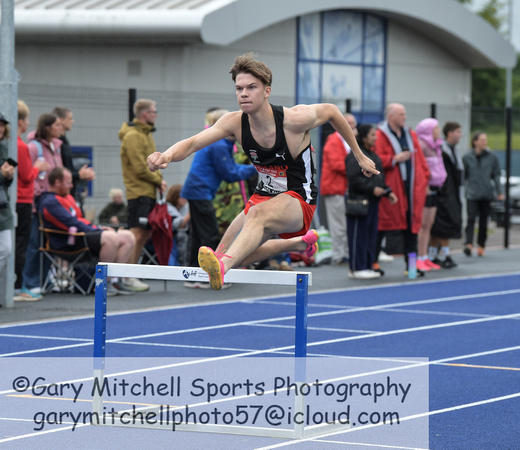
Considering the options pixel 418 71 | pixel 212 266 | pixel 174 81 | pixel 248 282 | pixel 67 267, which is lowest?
pixel 67 267

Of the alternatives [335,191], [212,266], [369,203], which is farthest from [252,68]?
[335,191]

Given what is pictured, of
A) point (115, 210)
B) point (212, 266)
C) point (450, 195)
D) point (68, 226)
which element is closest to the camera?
point (212, 266)

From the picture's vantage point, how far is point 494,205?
27156mm

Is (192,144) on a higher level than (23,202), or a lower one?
higher

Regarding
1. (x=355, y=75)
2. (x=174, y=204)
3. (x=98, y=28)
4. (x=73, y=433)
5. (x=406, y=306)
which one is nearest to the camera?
(x=73, y=433)

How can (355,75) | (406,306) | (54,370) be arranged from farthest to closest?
(355,75), (406,306), (54,370)

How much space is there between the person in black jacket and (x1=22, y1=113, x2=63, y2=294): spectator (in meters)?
3.94

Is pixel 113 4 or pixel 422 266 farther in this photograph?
pixel 113 4

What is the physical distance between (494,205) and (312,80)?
23.8 feet

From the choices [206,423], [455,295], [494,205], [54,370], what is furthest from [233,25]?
[206,423]

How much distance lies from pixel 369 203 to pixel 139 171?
333cm

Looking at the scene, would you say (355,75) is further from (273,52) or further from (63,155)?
(63,155)

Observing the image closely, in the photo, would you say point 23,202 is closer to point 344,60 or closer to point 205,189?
point 205,189

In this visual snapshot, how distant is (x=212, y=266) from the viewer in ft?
19.5
